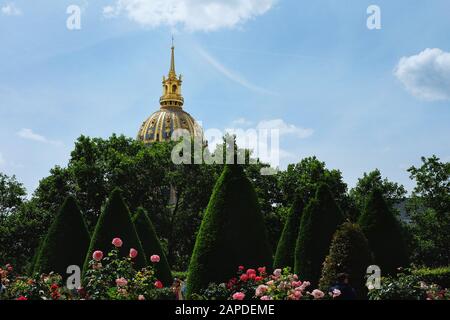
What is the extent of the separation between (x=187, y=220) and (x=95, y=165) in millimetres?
9275

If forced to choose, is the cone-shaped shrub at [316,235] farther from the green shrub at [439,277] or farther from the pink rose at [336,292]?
the pink rose at [336,292]

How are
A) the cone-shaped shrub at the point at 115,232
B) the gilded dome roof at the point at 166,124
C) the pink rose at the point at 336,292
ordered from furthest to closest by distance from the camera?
the gilded dome roof at the point at 166,124
the cone-shaped shrub at the point at 115,232
the pink rose at the point at 336,292

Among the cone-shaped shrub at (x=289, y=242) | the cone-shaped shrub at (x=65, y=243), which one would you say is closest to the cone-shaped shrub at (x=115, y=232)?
the cone-shaped shrub at (x=65, y=243)

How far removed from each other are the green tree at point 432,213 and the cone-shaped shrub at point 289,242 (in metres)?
24.8

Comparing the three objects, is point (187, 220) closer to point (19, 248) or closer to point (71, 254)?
point (19, 248)

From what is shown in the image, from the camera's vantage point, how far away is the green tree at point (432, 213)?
4616 centimetres

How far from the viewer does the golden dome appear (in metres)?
152

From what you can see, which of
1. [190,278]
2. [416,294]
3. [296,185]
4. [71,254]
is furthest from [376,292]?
[296,185]

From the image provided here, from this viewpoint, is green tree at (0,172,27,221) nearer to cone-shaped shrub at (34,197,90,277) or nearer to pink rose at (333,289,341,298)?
cone-shaped shrub at (34,197,90,277)

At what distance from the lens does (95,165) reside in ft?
152

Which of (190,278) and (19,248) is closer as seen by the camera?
(190,278)

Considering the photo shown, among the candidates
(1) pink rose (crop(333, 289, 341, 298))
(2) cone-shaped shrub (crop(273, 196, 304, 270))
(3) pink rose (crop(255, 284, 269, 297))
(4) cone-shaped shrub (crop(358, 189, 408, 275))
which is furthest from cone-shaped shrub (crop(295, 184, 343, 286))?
(3) pink rose (crop(255, 284, 269, 297))

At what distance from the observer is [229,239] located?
16.4 meters
